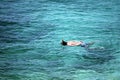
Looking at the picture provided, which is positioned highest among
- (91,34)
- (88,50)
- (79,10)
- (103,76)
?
(79,10)

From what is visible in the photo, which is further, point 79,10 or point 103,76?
point 79,10

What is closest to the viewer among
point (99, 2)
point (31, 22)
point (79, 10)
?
point (31, 22)

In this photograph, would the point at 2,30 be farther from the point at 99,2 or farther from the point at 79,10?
the point at 99,2

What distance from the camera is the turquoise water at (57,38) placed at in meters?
17.5

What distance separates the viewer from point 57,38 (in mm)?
22547

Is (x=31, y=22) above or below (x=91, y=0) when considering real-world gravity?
below

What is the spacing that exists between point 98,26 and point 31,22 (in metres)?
5.29

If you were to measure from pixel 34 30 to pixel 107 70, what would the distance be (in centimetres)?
825

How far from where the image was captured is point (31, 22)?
2622cm

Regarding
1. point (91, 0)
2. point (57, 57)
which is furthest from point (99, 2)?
point (57, 57)

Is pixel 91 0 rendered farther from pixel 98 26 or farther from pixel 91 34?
pixel 91 34

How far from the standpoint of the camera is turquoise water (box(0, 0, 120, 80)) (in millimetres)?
17531

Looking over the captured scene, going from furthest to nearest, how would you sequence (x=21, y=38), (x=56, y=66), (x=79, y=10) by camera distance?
(x=79, y=10), (x=21, y=38), (x=56, y=66)

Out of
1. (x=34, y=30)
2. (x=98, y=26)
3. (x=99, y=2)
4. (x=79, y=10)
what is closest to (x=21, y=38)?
(x=34, y=30)
